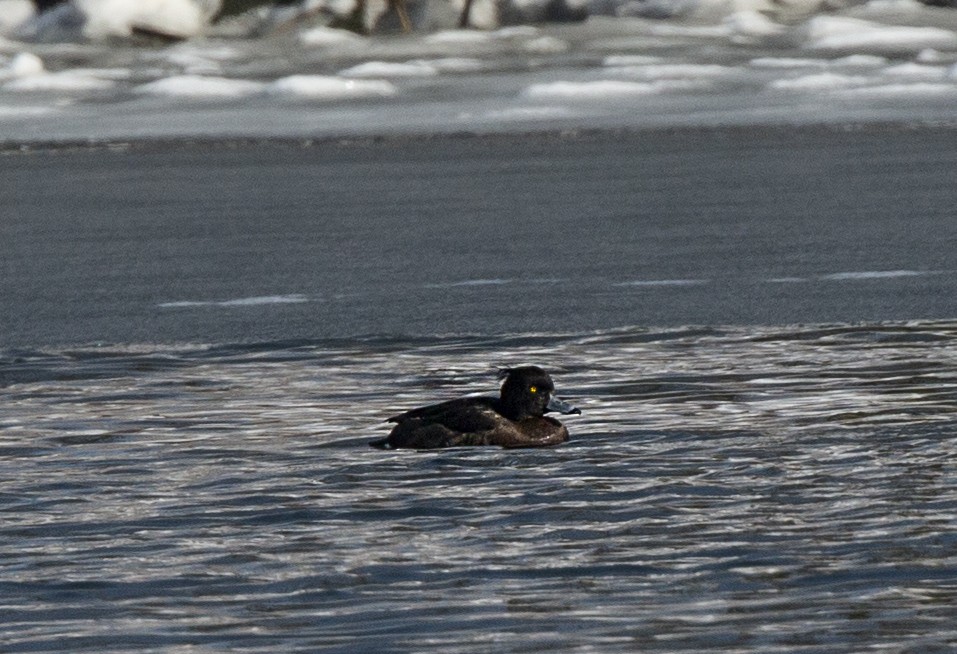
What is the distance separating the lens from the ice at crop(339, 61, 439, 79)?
26266 millimetres

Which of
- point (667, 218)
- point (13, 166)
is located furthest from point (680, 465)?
point (13, 166)

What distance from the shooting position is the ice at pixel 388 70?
86.2ft

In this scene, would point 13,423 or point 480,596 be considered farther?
point 13,423

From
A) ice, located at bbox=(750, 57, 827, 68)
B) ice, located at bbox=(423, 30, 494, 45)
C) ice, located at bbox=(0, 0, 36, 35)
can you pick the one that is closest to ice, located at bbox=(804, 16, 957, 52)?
ice, located at bbox=(750, 57, 827, 68)

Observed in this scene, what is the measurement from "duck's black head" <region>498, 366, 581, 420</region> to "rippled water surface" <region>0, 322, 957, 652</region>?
140 millimetres

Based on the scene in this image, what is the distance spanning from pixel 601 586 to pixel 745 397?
8.88ft

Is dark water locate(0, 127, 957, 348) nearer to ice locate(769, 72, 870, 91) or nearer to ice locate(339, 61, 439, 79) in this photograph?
ice locate(769, 72, 870, 91)

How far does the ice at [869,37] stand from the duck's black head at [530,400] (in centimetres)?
2018

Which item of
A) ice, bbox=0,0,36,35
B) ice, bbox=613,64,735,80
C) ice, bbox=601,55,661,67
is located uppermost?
ice, bbox=0,0,36,35

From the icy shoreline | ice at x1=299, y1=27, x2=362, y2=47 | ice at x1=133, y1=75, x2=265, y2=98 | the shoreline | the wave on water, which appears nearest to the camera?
the wave on water

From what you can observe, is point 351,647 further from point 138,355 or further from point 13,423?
point 138,355

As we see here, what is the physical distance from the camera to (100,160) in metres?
21.3

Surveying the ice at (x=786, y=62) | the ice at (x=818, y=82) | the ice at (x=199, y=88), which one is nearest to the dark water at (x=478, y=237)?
the ice at (x=818, y=82)

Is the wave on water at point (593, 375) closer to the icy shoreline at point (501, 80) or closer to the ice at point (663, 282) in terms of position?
the ice at point (663, 282)
